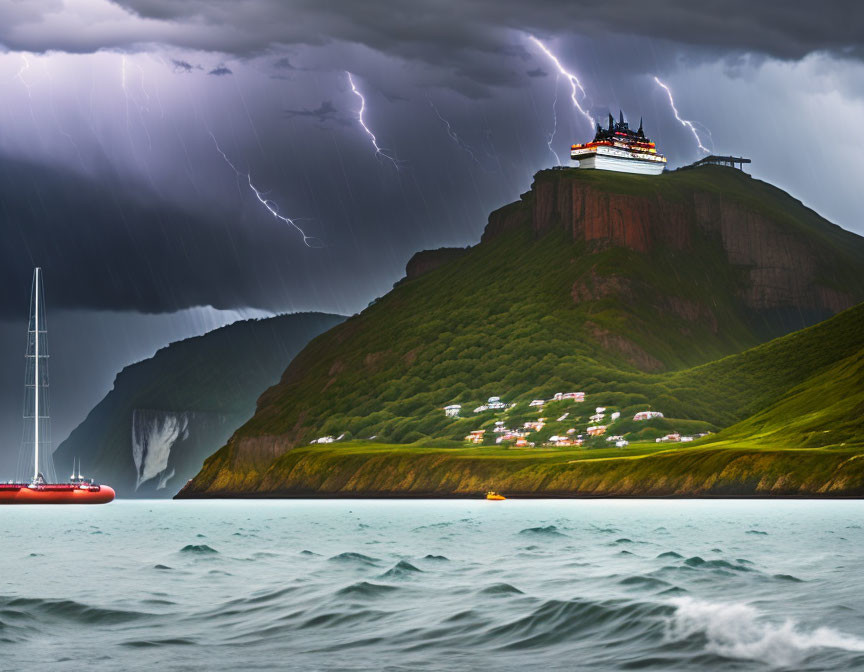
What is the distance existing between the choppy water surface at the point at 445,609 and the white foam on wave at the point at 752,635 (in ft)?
0.24

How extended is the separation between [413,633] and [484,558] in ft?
97.0

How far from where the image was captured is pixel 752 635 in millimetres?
31203

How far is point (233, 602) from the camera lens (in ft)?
142

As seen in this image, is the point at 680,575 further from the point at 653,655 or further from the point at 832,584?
the point at 653,655

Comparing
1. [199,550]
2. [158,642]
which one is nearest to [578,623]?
[158,642]

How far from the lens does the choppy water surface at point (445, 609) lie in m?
30.0

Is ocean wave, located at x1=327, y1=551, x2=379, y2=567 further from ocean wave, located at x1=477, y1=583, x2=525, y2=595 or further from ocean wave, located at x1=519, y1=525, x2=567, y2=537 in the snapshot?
ocean wave, located at x1=519, y1=525, x2=567, y2=537

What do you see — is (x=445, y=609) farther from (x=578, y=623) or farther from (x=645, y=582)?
(x=645, y=582)

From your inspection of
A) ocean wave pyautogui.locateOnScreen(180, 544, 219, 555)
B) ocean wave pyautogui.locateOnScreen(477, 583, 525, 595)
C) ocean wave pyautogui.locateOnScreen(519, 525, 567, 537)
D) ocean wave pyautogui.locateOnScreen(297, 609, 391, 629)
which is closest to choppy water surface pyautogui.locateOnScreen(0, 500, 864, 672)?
ocean wave pyautogui.locateOnScreen(297, 609, 391, 629)

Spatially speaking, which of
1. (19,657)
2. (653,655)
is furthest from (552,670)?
(19,657)

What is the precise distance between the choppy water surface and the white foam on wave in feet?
0.24

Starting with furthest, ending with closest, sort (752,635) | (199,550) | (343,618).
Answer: (199,550)
(343,618)
(752,635)

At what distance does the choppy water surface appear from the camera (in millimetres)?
30031

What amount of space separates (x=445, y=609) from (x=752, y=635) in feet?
37.2
